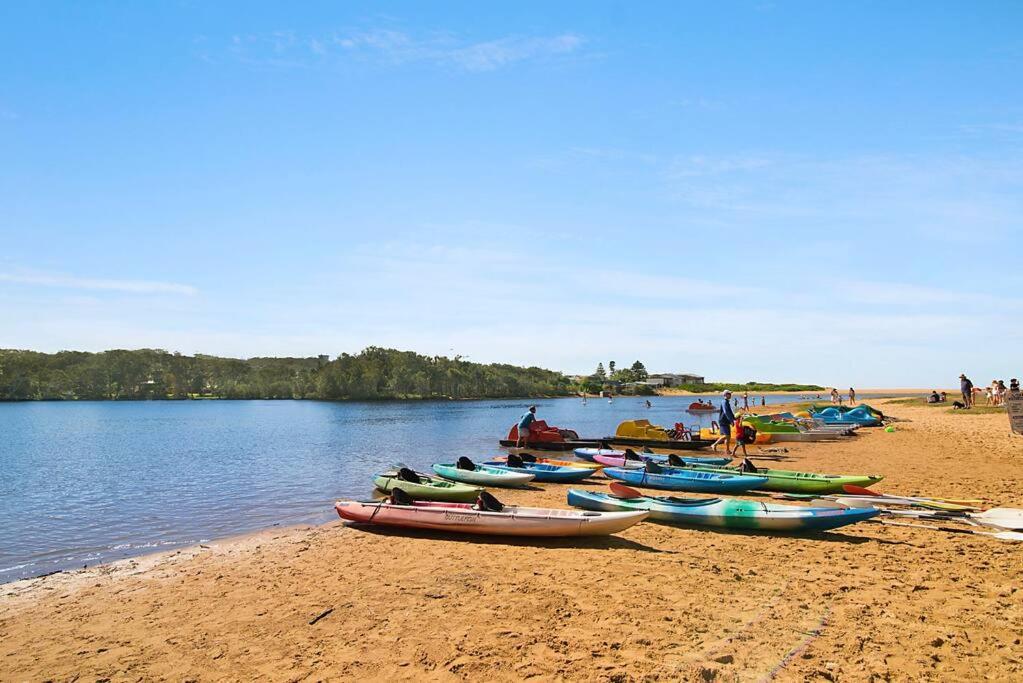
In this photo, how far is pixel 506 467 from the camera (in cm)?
1872

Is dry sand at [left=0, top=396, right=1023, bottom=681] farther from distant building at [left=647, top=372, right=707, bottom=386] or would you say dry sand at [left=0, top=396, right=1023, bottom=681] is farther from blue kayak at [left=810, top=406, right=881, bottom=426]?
distant building at [left=647, top=372, right=707, bottom=386]

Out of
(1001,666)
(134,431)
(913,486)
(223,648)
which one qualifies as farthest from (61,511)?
(134,431)

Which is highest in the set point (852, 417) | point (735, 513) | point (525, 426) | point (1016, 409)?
point (1016, 409)

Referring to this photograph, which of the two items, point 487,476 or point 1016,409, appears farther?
point 1016,409

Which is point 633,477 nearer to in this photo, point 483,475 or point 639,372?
point 483,475

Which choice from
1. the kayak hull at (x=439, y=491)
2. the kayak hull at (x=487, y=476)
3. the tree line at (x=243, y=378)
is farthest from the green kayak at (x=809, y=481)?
the tree line at (x=243, y=378)

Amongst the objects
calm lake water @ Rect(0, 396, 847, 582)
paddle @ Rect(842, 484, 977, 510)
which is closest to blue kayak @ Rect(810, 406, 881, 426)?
calm lake water @ Rect(0, 396, 847, 582)

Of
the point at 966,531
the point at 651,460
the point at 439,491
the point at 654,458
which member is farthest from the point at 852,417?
the point at 439,491

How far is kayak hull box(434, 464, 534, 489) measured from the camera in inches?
666

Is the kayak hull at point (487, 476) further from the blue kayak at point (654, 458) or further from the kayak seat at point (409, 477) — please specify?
the blue kayak at point (654, 458)

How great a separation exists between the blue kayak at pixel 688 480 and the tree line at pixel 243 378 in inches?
4535

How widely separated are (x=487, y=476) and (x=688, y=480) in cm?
539

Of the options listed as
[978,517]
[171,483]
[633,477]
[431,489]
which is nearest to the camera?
[978,517]

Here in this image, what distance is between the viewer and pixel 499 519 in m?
11.1
